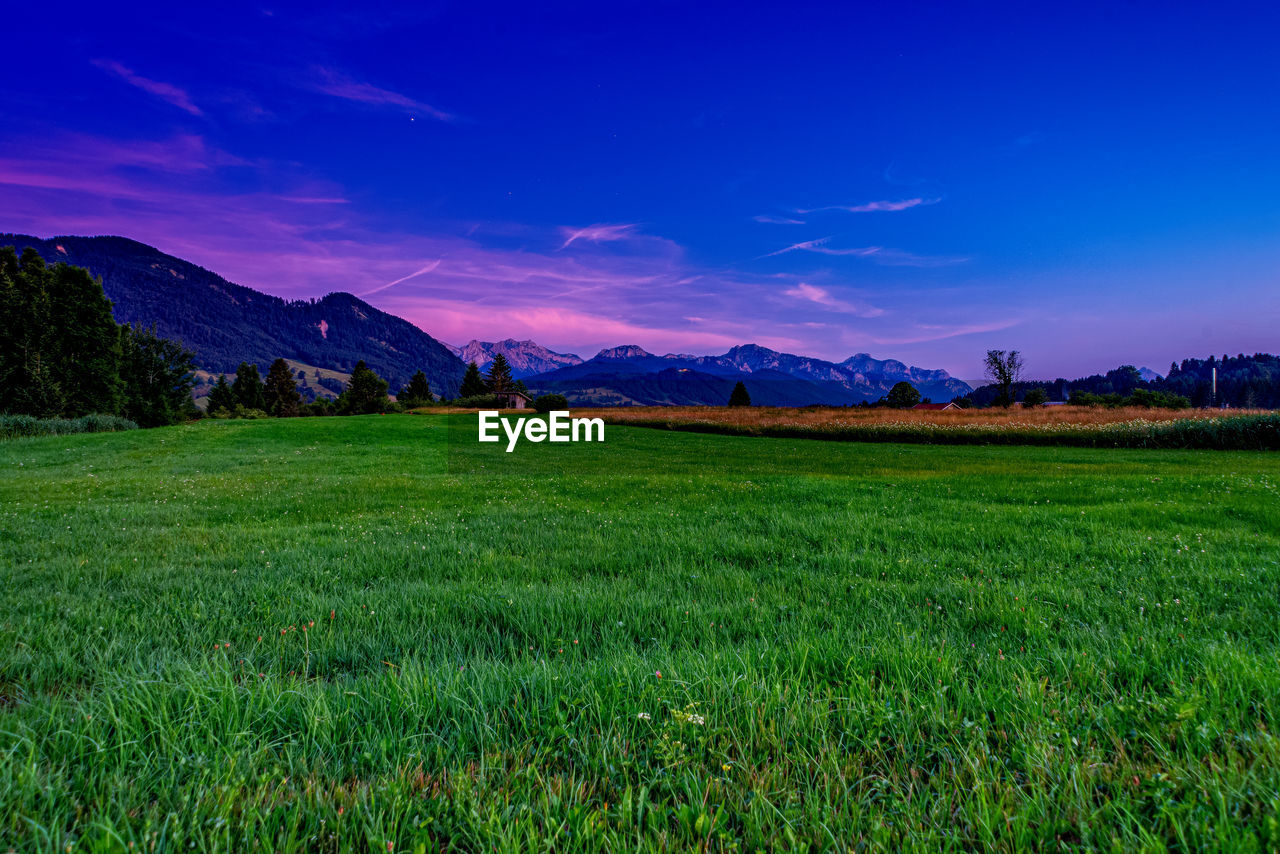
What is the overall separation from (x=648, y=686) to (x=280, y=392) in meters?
130

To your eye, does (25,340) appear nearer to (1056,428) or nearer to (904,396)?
(1056,428)

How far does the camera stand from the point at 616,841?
1941 millimetres

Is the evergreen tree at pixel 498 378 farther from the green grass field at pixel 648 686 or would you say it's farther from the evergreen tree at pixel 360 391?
the green grass field at pixel 648 686

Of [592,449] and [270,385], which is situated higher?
[270,385]

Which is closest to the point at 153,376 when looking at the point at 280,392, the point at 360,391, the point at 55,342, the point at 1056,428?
the point at 55,342

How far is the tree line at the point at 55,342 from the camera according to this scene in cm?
4712

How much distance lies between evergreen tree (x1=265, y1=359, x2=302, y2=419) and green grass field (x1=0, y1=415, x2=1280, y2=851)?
11846cm

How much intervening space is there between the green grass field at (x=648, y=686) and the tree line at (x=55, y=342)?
61693 mm

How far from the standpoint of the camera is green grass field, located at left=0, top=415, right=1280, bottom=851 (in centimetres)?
205

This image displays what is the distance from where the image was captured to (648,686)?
2.98 meters

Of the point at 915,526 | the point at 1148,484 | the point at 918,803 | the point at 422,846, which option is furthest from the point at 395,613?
the point at 1148,484

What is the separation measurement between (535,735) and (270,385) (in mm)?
129820

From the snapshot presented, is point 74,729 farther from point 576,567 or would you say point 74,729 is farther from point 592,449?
point 592,449

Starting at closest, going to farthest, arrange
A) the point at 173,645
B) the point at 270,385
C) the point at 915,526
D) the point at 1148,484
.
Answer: the point at 173,645 < the point at 915,526 < the point at 1148,484 < the point at 270,385
